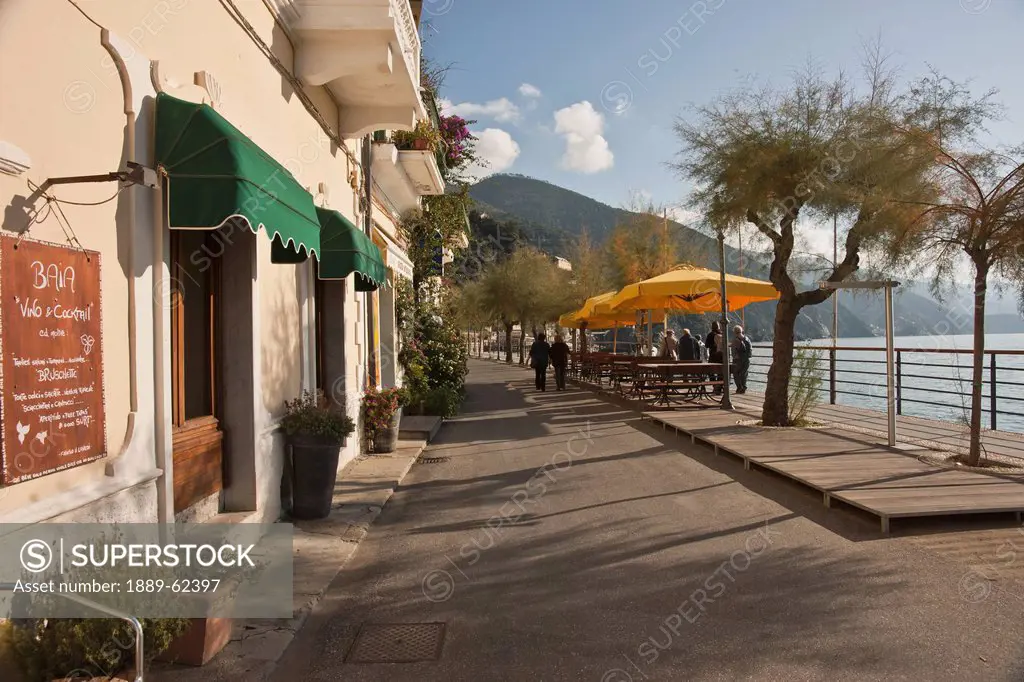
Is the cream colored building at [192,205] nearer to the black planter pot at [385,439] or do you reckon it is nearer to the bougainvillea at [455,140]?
the black planter pot at [385,439]

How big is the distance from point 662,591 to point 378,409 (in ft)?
20.8

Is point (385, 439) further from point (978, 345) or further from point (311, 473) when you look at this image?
point (978, 345)

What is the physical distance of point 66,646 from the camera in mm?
3051

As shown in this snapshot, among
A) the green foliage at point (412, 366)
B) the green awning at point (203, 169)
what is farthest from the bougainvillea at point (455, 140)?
the green awning at point (203, 169)

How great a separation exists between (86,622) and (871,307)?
1065 cm

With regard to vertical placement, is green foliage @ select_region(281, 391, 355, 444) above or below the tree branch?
below

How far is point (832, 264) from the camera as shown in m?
11.7

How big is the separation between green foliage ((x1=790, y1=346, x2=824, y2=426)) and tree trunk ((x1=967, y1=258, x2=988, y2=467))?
382 centimetres

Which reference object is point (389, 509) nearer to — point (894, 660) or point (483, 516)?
point (483, 516)

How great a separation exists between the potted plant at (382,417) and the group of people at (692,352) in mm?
8106

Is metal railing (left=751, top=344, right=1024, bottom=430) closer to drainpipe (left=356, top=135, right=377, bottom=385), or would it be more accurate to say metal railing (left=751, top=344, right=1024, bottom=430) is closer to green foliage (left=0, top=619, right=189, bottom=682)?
drainpipe (left=356, top=135, right=377, bottom=385)

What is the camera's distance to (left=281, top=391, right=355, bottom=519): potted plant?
6945 mm

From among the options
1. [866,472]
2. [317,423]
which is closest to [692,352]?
[866,472]

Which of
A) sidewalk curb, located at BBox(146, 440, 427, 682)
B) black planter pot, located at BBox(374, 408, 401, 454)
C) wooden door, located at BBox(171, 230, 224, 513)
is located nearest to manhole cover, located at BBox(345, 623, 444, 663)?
sidewalk curb, located at BBox(146, 440, 427, 682)
